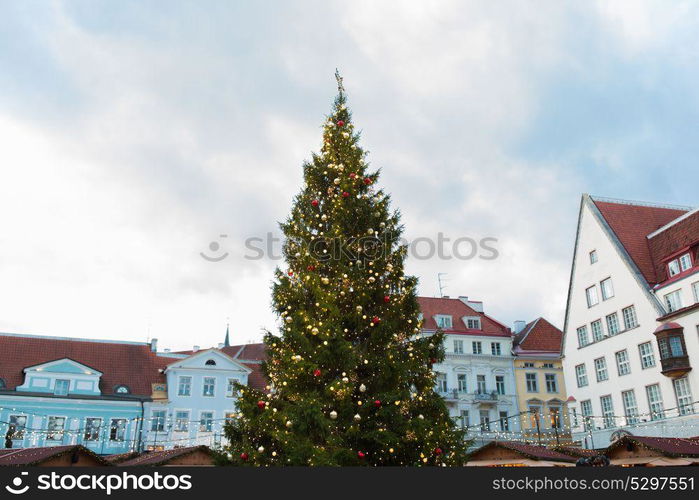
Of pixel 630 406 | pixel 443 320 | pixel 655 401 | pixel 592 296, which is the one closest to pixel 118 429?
pixel 443 320

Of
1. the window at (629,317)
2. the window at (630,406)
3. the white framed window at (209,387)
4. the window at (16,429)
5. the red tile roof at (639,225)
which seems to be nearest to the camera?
the window at (630,406)

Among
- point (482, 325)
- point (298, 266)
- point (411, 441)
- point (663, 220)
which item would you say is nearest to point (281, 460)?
point (411, 441)

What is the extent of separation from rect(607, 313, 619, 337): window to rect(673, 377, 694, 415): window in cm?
525

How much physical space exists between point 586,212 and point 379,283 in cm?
2885

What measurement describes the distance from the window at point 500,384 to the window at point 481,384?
3.24 ft

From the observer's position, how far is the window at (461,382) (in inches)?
1790

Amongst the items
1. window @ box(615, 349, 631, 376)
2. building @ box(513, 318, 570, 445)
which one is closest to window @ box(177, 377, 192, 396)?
building @ box(513, 318, 570, 445)

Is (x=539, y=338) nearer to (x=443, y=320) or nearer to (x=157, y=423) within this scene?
(x=443, y=320)

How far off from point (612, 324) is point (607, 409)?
5.06 metres

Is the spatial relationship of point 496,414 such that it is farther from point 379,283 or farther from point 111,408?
point 379,283

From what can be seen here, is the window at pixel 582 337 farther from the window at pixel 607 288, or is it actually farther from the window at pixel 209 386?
the window at pixel 209 386

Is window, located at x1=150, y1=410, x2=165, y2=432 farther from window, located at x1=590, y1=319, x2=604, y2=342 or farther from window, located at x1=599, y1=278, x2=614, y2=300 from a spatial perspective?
window, located at x1=599, y1=278, x2=614, y2=300

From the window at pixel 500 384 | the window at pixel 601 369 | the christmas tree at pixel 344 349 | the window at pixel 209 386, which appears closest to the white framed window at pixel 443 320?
the window at pixel 500 384

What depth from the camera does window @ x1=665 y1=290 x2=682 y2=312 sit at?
101 ft
